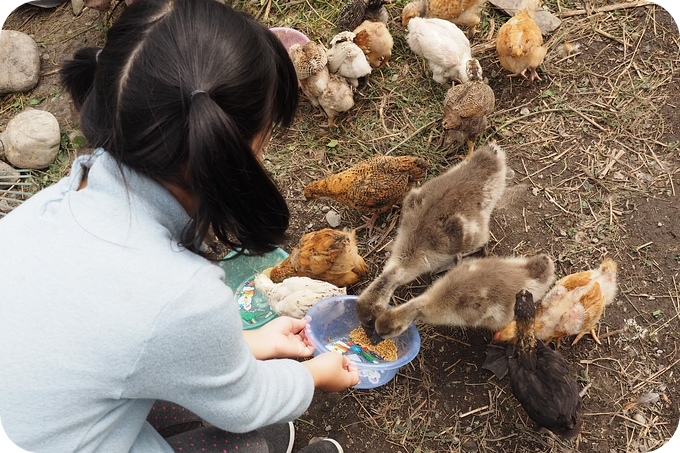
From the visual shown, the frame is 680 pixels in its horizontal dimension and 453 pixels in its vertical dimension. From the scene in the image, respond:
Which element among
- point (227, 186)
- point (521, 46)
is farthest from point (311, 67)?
point (227, 186)

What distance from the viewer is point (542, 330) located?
2.77 metres

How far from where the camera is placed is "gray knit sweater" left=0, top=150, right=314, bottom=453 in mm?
1427

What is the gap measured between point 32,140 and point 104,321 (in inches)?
120

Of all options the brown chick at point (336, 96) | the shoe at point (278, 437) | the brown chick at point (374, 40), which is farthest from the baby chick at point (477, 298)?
the brown chick at point (374, 40)

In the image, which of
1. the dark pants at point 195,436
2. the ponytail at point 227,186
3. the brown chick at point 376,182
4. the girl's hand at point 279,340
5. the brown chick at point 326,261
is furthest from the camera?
the brown chick at point 376,182

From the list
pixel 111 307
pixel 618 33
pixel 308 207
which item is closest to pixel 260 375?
pixel 111 307

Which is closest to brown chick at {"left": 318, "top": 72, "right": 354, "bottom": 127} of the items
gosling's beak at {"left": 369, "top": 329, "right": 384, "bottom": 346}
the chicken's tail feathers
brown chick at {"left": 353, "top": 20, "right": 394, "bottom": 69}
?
brown chick at {"left": 353, "top": 20, "right": 394, "bottom": 69}

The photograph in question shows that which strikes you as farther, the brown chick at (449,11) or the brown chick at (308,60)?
the brown chick at (449,11)

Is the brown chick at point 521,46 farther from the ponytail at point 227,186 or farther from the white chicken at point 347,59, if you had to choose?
the ponytail at point 227,186

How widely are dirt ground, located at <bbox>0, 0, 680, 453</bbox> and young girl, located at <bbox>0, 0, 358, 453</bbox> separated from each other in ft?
4.60

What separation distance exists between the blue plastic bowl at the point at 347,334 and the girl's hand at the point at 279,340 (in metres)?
0.21

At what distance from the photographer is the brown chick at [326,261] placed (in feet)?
9.56

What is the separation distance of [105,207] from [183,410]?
974mm

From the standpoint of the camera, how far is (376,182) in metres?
3.13
